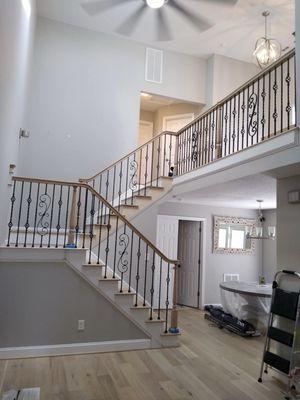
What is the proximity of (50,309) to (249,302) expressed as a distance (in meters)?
3.34

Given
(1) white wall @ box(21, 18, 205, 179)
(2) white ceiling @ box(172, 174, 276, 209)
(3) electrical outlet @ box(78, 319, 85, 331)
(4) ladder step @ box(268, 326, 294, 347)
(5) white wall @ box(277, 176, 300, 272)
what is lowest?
(3) electrical outlet @ box(78, 319, 85, 331)

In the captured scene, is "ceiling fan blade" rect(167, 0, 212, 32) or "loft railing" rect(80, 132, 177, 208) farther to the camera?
"loft railing" rect(80, 132, 177, 208)

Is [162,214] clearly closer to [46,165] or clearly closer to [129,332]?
[46,165]

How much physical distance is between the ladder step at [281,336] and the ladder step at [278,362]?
0.18 m

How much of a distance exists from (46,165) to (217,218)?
4.07 metres

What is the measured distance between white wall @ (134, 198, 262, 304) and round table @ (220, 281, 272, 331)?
1527 millimetres

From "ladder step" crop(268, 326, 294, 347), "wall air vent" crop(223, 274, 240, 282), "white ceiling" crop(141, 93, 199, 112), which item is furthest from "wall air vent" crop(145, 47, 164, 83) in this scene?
"ladder step" crop(268, 326, 294, 347)

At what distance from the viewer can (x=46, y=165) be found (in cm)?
640

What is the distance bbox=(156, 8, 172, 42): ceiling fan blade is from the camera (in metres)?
5.41

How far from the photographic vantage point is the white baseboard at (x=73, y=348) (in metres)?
3.81

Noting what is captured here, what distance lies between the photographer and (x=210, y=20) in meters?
5.45

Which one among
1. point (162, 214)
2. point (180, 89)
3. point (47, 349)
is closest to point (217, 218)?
→ point (162, 214)

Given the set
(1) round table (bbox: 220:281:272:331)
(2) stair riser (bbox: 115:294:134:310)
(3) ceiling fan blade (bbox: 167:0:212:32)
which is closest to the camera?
(2) stair riser (bbox: 115:294:134:310)

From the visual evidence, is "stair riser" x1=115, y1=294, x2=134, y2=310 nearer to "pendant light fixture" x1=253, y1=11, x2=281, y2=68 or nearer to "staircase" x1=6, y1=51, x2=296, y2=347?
"staircase" x1=6, y1=51, x2=296, y2=347
